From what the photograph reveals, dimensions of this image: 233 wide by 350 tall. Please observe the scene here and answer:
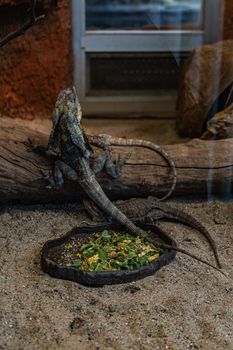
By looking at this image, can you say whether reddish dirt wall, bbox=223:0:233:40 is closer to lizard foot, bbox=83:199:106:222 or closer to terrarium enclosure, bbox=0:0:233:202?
terrarium enclosure, bbox=0:0:233:202

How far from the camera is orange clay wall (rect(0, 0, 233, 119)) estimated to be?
4605 mm

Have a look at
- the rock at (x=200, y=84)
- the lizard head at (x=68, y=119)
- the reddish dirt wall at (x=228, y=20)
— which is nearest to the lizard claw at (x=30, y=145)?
the lizard head at (x=68, y=119)

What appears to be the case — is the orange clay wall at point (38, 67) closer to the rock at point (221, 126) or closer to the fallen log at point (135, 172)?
the fallen log at point (135, 172)

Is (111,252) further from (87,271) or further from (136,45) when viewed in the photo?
(136,45)

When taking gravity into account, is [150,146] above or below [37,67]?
below

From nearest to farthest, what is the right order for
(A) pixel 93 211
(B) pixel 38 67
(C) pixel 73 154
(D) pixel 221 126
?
(C) pixel 73 154 < (A) pixel 93 211 < (D) pixel 221 126 < (B) pixel 38 67

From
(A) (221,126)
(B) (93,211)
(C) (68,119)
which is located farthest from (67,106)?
(A) (221,126)

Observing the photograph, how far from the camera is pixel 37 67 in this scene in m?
4.78

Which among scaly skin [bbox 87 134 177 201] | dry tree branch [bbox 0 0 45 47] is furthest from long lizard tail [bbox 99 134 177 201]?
dry tree branch [bbox 0 0 45 47]

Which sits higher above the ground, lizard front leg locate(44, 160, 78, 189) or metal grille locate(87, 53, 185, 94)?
metal grille locate(87, 53, 185, 94)

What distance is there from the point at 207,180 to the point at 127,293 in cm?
119

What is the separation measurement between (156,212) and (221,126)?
0.85 m

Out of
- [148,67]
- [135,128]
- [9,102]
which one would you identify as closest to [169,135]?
[135,128]

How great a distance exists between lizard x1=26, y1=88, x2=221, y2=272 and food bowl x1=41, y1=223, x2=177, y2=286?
16cm
